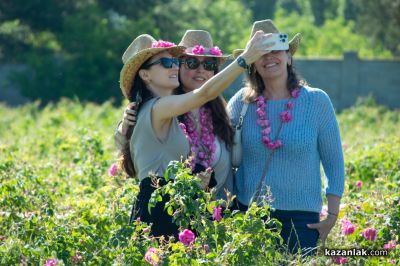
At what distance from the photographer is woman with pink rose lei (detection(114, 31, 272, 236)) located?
16.4 feet

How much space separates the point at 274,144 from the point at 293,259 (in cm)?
68

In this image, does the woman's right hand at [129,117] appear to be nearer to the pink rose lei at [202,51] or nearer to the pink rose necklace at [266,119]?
the pink rose lei at [202,51]

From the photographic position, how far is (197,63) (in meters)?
5.74

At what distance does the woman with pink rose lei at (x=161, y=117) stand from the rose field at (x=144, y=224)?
0.13 meters

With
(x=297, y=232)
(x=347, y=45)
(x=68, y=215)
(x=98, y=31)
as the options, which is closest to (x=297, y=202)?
(x=297, y=232)

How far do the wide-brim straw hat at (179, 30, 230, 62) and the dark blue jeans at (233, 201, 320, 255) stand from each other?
3.17ft

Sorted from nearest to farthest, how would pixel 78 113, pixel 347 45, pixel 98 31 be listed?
pixel 78 113, pixel 98 31, pixel 347 45

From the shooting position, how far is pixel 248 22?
46.8 m

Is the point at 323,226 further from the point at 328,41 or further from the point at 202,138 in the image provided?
the point at 328,41

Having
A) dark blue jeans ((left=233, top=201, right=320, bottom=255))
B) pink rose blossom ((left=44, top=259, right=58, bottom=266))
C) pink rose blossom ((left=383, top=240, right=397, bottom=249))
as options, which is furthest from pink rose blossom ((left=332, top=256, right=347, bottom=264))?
pink rose blossom ((left=44, top=259, right=58, bottom=266))

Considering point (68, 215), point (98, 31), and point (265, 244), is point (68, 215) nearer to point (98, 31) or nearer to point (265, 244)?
point (265, 244)

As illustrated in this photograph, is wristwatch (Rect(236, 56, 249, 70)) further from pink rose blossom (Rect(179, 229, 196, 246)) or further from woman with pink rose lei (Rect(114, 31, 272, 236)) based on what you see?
pink rose blossom (Rect(179, 229, 196, 246))

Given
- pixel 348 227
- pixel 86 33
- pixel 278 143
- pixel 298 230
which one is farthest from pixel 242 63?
pixel 86 33

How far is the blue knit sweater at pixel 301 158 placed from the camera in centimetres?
562
